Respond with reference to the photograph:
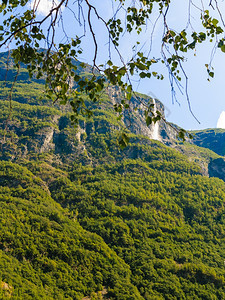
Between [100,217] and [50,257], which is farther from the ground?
[100,217]

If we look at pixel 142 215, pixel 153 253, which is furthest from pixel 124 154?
pixel 153 253

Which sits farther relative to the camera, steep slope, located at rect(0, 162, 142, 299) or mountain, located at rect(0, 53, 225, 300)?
mountain, located at rect(0, 53, 225, 300)

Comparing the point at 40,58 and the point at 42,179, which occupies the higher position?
the point at 40,58

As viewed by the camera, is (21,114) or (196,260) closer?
(196,260)

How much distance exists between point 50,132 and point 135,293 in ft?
238

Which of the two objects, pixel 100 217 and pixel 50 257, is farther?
pixel 100 217

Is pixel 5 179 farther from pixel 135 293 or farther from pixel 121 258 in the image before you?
pixel 135 293

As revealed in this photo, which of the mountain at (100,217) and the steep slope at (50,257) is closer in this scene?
the steep slope at (50,257)

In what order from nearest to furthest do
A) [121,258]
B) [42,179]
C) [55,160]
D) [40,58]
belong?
[40,58] → [121,258] → [42,179] → [55,160]

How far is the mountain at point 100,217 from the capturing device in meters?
46.5

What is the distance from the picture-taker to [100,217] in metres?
68.1

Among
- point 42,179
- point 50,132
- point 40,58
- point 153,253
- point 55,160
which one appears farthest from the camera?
point 50,132

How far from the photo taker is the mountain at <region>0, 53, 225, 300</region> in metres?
46.5

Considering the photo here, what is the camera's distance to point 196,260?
5938cm
